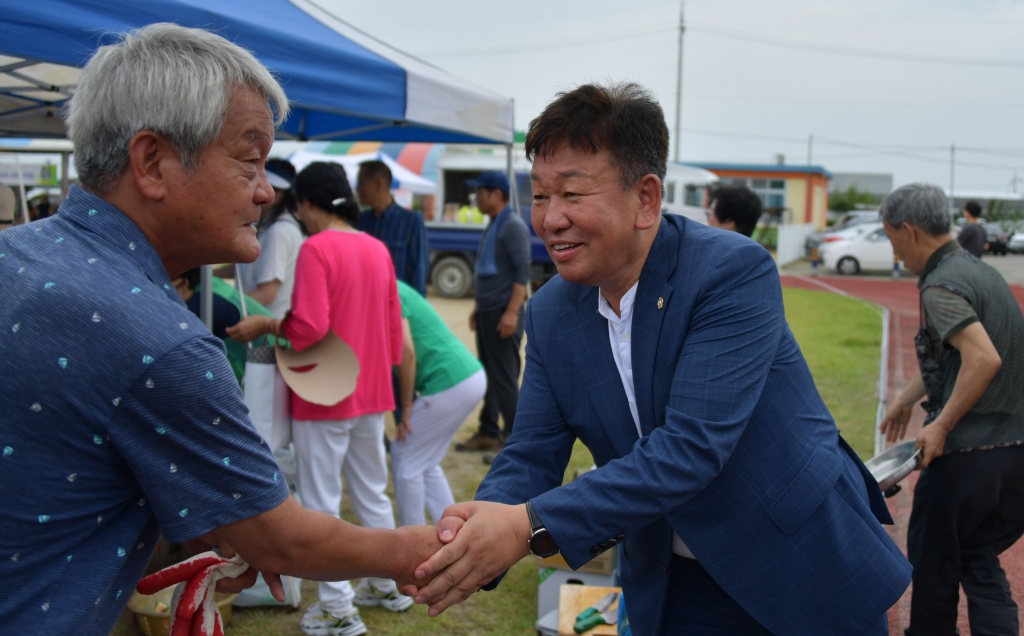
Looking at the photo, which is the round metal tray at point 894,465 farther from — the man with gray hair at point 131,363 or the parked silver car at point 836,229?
the parked silver car at point 836,229

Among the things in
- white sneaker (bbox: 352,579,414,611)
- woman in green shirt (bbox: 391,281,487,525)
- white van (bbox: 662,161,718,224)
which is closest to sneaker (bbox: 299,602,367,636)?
white sneaker (bbox: 352,579,414,611)

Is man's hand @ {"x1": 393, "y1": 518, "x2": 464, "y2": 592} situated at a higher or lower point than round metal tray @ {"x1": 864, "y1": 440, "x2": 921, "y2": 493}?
higher

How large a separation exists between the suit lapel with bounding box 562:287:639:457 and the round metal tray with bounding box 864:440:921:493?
55.4 inches

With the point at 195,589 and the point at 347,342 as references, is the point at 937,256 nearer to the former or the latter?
the point at 347,342

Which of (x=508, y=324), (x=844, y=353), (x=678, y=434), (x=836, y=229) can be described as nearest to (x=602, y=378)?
(x=678, y=434)

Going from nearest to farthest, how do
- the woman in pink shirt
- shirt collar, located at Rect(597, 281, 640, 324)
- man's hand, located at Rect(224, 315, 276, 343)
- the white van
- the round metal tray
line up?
shirt collar, located at Rect(597, 281, 640, 324) < the round metal tray < the woman in pink shirt < man's hand, located at Rect(224, 315, 276, 343) < the white van

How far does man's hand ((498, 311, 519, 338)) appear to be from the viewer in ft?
22.0

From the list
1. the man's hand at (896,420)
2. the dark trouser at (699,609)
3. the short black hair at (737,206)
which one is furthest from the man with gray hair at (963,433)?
the dark trouser at (699,609)

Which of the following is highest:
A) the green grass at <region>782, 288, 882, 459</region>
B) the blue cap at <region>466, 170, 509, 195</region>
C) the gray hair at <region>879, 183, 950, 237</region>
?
the blue cap at <region>466, 170, 509, 195</region>

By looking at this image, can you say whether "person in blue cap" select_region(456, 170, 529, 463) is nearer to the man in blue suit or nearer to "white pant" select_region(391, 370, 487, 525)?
"white pant" select_region(391, 370, 487, 525)

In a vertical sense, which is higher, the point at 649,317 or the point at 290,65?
the point at 290,65

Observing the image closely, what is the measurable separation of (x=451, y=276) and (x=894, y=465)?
14221 mm

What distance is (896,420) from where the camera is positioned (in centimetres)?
398

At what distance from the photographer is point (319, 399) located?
383cm
